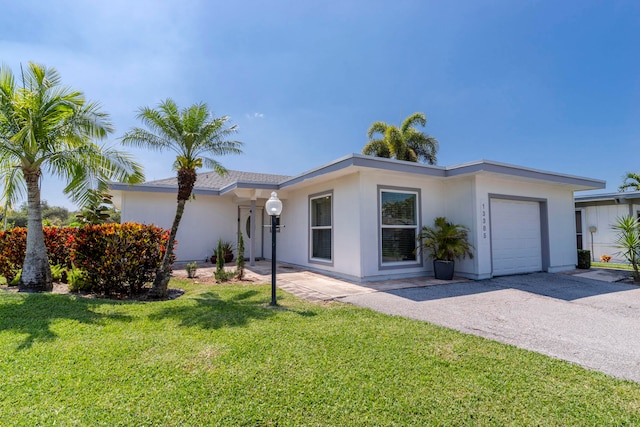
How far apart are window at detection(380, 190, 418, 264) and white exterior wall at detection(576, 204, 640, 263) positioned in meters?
10.7

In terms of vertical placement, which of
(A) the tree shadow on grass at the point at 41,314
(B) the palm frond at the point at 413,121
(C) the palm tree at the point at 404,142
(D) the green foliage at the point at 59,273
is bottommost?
(A) the tree shadow on grass at the point at 41,314

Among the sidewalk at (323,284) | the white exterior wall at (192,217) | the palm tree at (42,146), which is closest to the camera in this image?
the palm tree at (42,146)

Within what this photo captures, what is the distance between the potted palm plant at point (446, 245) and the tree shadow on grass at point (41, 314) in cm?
714

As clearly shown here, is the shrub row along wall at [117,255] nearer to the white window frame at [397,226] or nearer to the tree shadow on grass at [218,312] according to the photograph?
Answer: the tree shadow on grass at [218,312]

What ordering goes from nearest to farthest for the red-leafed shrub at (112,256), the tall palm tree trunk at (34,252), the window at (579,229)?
the tall palm tree trunk at (34,252) → the red-leafed shrub at (112,256) → the window at (579,229)

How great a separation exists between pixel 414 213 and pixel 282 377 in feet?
22.5

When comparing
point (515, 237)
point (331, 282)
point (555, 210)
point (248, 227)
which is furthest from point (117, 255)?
point (555, 210)

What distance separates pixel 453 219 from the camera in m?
8.66

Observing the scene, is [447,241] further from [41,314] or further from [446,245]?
[41,314]

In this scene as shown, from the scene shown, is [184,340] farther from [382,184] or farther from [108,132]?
[382,184]

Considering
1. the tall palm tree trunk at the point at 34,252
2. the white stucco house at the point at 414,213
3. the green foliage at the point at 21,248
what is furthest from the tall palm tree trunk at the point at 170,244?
the green foliage at the point at 21,248

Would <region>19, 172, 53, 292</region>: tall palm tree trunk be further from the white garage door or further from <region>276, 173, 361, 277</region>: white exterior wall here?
the white garage door

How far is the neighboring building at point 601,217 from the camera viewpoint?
12469 millimetres

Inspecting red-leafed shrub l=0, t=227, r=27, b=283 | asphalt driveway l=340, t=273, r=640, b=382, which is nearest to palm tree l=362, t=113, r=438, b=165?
asphalt driveway l=340, t=273, r=640, b=382
